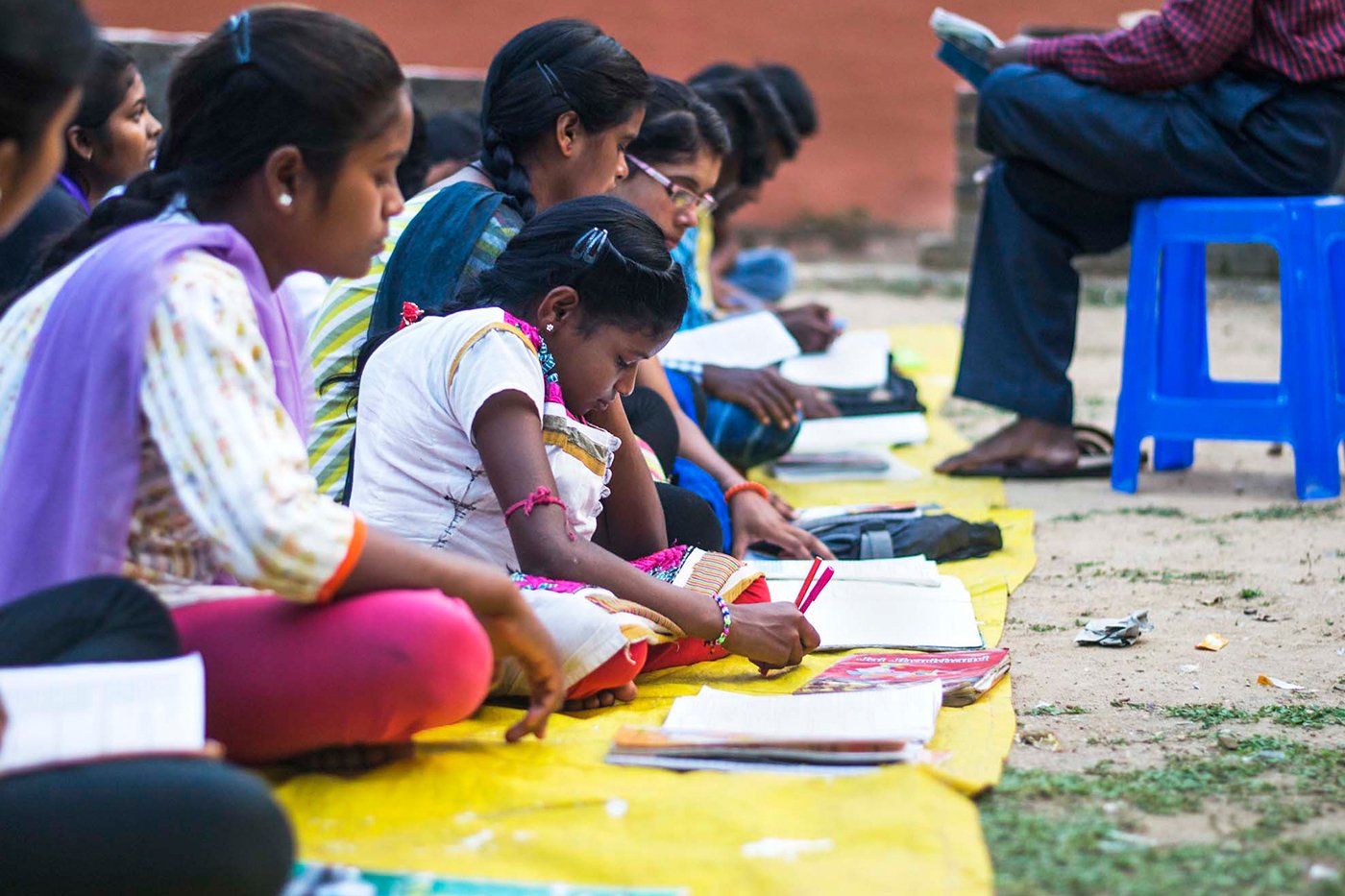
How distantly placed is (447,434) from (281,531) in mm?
762

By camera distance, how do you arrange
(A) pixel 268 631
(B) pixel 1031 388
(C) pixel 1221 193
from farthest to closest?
1. (B) pixel 1031 388
2. (C) pixel 1221 193
3. (A) pixel 268 631

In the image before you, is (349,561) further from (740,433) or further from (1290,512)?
(1290,512)

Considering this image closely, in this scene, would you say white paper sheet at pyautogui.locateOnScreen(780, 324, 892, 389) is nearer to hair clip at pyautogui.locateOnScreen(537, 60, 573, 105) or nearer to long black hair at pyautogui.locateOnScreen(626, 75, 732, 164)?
long black hair at pyautogui.locateOnScreen(626, 75, 732, 164)

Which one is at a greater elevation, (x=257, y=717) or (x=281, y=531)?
(x=281, y=531)

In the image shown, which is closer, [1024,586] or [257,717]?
[257,717]

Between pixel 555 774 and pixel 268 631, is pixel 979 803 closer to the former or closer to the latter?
pixel 555 774

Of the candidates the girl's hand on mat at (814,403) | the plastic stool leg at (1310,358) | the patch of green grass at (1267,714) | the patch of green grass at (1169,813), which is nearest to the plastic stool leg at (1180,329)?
the plastic stool leg at (1310,358)

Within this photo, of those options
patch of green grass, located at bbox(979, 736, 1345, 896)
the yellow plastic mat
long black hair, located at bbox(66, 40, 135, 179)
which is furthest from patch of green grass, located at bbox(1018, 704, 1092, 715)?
long black hair, located at bbox(66, 40, 135, 179)

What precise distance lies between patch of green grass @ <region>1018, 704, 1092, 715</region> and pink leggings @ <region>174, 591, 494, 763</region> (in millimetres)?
952

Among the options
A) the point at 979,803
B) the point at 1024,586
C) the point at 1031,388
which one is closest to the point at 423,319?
the point at 979,803

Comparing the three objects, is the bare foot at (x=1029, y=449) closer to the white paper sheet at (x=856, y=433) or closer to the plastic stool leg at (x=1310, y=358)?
the white paper sheet at (x=856, y=433)

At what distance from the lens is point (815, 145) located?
1166 cm

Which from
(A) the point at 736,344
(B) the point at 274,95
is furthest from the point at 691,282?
(B) the point at 274,95

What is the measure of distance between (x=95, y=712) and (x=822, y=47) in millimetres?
10583
